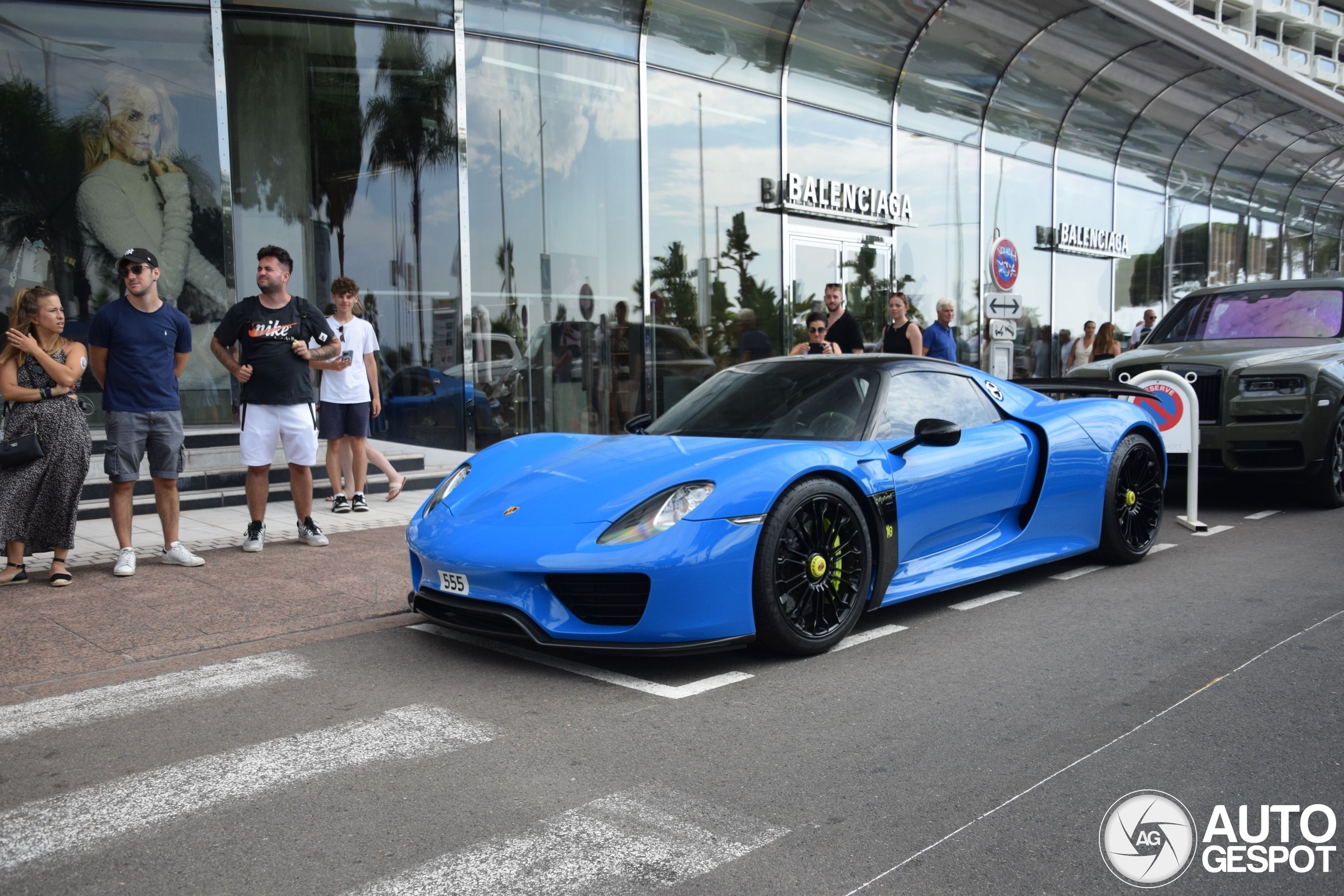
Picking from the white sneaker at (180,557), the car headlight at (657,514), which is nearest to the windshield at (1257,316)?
the car headlight at (657,514)

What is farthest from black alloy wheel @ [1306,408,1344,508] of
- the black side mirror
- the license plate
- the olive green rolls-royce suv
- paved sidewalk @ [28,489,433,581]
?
the license plate

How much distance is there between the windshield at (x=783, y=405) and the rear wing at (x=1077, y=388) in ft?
5.09

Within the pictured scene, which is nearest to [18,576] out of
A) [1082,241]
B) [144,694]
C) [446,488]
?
[144,694]

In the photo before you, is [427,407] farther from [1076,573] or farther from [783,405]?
[1076,573]

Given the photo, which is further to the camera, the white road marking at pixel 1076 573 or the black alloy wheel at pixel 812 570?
the white road marking at pixel 1076 573

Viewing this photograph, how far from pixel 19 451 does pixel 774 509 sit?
405 cm

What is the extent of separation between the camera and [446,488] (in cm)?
493

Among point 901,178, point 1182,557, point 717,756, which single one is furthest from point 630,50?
point 717,756

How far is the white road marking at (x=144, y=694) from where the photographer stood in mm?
3668

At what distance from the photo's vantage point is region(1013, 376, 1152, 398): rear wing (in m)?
6.74

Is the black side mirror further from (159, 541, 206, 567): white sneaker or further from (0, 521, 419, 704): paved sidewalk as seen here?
(159, 541, 206, 567): white sneaker

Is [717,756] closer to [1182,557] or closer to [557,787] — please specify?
[557,787]

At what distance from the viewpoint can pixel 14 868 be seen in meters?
2.55

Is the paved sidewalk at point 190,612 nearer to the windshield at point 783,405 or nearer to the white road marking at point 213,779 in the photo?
the white road marking at point 213,779
